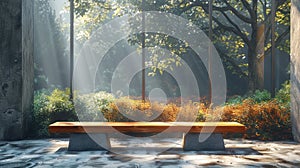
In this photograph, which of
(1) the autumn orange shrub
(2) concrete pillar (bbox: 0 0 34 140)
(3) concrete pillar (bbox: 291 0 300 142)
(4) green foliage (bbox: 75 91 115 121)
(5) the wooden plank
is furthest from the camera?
(4) green foliage (bbox: 75 91 115 121)

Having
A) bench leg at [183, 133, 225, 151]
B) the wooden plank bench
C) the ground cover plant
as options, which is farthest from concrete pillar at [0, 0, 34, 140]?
bench leg at [183, 133, 225, 151]

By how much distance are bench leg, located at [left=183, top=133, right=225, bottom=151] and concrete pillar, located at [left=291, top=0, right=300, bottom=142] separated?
1873mm

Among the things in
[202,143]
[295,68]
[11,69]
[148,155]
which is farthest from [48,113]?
[295,68]

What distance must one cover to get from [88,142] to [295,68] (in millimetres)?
4236

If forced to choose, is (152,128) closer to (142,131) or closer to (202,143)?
(142,131)

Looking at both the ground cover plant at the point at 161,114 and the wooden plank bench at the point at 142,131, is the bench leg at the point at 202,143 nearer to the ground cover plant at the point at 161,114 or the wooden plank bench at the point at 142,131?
the wooden plank bench at the point at 142,131

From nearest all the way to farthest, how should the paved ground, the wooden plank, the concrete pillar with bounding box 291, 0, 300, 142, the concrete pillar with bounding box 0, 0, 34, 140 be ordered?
1. the paved ground
2. the wooden plank
3. the concrete pillar with bounding box 291, 0, 300, 142
4. the concrete pillar with bounding box 0, 0, 34, 140

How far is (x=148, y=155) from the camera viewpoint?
16.9 ft

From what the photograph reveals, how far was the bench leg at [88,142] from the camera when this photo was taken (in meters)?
5.56

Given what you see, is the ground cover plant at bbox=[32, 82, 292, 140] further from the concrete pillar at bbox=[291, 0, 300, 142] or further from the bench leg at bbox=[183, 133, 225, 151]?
the bench leg at bbox=[183, 133, 225, 151]

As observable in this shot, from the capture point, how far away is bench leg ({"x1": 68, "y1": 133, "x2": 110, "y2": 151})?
18.2 feet

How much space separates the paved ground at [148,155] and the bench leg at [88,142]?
18cm

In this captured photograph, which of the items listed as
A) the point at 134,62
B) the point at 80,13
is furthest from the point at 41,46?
the point at 80,13

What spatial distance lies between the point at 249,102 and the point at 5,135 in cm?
548
